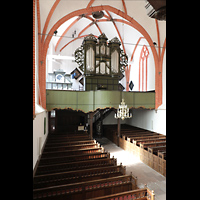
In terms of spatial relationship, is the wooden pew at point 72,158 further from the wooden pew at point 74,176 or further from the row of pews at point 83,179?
the wooden pew at point 74,176

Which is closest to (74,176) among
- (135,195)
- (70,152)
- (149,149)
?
(135,195)

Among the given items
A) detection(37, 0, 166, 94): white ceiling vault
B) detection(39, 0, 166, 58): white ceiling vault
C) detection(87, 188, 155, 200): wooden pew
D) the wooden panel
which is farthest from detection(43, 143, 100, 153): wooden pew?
detection(39, 0, 166, 58): white ceiling vault

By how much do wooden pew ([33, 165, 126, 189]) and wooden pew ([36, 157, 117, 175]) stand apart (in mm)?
485

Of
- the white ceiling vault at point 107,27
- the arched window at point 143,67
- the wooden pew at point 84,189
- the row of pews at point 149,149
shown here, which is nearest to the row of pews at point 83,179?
the wooden pew at point 84,189

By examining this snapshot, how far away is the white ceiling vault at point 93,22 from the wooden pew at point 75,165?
8859 millimetres

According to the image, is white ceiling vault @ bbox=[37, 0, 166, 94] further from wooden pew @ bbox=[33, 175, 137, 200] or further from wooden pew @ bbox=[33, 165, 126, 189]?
wooden pew @ bbox=[33, 175, 137, 200]

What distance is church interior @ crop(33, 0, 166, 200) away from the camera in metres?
6.23

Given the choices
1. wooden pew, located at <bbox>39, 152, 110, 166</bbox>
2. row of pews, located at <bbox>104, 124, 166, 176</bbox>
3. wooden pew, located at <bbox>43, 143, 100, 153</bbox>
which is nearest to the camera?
wooden pew, located at <bbox>39, 152, 110, 166</bbox>

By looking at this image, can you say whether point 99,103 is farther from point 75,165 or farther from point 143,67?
point 143,67

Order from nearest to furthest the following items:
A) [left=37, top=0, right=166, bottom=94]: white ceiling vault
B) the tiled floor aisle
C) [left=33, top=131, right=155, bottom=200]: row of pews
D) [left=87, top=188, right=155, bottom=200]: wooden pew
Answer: [left=87, top=188, right=155, bottom=200]: wooden pew
[left=33, top=131, right=155, bottom=200]: row of pews
the tiled floor aisle
[left=37, top=0, right=166, bottom=94]: white ceiling vault

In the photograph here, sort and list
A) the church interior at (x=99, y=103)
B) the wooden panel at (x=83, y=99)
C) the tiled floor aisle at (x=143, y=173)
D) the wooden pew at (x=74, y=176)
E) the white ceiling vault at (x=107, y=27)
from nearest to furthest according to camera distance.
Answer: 1. the wooden pew at (x=74, y=176)
2. the church interior at (x=99, y=103)
3. the tiled floor aisle at (x=143, y=173)
4. the white ceiling vault at (x=107, y=27)
5. the wooden panel at (x=83, y=99)

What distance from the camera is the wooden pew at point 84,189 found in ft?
16.4

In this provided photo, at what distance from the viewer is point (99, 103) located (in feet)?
44.2
